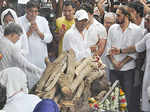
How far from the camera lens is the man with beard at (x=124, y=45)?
5.92m

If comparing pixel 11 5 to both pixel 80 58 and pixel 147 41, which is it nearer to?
pixel 80 58

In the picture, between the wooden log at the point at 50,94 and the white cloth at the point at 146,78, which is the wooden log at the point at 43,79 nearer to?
the wooden log at the point at 50,94

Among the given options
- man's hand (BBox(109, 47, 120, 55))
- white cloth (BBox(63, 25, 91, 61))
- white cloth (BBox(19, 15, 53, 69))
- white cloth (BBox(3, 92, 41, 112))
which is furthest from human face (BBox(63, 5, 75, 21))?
white cloth (BBox(3, 92, 41, 112))

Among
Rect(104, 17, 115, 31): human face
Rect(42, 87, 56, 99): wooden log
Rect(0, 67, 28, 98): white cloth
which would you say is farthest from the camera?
Rect(104, 17, 115, 31): human face

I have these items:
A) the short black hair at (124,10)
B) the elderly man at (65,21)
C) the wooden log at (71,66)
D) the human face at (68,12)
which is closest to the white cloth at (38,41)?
the elderly man at (65,21)

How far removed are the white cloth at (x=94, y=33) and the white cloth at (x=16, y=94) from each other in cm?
241

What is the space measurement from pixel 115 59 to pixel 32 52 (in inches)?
60.1

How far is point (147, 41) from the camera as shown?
18.2 ft

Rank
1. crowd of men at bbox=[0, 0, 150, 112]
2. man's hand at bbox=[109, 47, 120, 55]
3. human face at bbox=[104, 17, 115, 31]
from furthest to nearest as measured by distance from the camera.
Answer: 1. human face at bbox=[104, 17, 115, 31]
2. man's hand at bbox=[109, 47, 120, 55]
3. crowd of men at bbox=[0, 0, 150, 112]

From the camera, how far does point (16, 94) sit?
383 centimetres

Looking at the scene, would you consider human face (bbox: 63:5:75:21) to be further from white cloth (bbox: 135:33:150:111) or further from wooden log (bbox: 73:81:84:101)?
wooden log (bbox: 73:81:84:101)

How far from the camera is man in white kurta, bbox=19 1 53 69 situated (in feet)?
20.1

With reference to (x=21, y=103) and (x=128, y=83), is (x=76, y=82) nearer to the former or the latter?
(x=21, y=103)

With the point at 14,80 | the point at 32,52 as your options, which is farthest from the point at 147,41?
the point at 14,80
